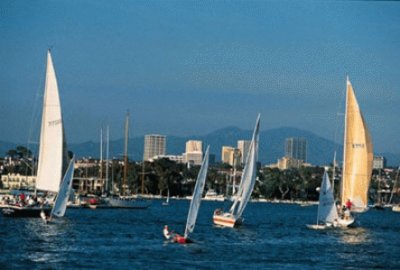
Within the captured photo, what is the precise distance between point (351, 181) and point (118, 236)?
21.5m

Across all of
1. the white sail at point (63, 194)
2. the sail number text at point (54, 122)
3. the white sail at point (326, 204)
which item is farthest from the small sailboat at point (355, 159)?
the sail number text at point (54, 122)

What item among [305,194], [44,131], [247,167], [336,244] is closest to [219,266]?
[336,244]

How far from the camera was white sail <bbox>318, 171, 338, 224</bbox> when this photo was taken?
62562mm

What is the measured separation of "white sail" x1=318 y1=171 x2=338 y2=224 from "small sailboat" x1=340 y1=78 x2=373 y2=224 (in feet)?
16.2

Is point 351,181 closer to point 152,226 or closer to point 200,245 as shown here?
point 152,226

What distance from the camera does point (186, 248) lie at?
4647 cm

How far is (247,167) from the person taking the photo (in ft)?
215

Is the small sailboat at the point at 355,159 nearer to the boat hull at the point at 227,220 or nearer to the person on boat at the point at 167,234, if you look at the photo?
the boat hull at the point at 227,220

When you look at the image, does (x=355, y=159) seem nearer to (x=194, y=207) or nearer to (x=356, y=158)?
(x=356, y=158)

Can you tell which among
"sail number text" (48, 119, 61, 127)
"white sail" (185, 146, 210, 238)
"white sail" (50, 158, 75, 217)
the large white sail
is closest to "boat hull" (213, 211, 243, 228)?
the large white sail

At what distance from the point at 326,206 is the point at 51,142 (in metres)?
18.8

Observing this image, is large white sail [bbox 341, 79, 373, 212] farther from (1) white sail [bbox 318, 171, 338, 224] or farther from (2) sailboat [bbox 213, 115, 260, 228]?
(2) sailboat [bbox 213, 115, 260, 228]

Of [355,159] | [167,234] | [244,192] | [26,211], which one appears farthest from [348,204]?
[167,234]

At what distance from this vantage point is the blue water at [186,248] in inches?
1601
